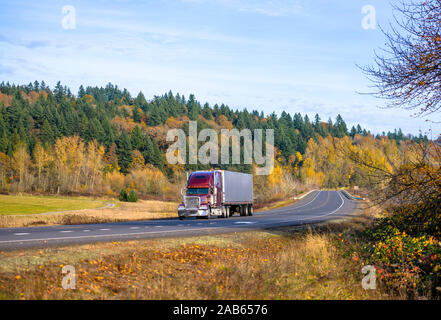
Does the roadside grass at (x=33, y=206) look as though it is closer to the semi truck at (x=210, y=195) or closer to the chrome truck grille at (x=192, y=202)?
the semi truck at (x=210, y=195)

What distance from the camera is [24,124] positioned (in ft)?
435

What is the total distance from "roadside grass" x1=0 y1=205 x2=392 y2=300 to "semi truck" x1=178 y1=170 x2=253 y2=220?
17974 mm

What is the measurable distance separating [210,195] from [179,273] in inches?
934

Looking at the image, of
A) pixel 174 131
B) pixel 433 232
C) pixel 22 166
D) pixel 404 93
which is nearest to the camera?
pixel 404 93

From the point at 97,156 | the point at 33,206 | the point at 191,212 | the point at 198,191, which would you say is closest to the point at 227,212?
the point at 198,191

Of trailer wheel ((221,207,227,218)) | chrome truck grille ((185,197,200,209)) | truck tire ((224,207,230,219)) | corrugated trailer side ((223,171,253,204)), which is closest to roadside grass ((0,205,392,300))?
chrome truck grille ((185,197,200,209))

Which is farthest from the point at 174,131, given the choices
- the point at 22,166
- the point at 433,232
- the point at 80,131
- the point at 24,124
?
the point at 433,232

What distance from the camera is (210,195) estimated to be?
35000mm

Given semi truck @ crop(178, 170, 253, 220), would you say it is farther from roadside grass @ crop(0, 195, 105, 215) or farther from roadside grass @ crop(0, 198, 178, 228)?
roadside grass @ crop(0, 195, 105, 215)

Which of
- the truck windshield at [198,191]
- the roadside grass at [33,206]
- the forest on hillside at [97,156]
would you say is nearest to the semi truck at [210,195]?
the truck windshield at [198,191]

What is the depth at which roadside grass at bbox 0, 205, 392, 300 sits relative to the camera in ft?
Result: 29.5
